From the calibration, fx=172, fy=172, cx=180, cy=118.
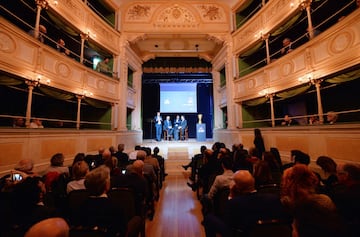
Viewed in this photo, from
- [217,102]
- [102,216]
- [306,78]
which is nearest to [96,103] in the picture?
[217,102]

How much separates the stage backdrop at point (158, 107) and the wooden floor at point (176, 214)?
6.82 m

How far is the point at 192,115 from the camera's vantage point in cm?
1170

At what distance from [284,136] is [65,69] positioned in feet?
22.8

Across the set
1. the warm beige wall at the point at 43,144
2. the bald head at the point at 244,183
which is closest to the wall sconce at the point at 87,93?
the warm beige wall at the point at 43,144

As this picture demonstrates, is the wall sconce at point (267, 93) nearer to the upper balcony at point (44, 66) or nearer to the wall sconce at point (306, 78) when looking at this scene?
the wall sconce at point (306, 78)

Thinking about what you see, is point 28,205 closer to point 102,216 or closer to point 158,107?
point 102,216

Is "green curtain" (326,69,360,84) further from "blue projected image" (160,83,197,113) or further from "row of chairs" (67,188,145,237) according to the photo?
"blue projected image" (160,83,197,113)

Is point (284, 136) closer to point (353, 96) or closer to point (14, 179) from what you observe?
point (353, 96)

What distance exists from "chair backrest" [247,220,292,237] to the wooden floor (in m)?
1.34

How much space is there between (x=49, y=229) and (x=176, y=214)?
2.42 m

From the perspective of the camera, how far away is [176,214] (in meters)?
2.88

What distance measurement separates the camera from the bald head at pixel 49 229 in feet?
2.54

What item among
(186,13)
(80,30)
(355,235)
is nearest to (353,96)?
(355,235)

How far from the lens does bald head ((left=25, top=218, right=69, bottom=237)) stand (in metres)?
0.78
